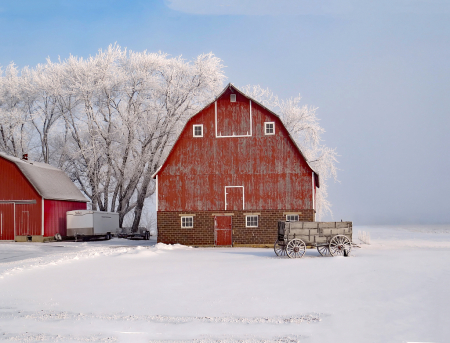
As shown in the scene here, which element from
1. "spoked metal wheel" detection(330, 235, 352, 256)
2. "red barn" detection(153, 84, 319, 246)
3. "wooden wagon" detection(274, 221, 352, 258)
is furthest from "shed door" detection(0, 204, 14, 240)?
"spoked metal wheel" detection(330, 235, 352, 256)

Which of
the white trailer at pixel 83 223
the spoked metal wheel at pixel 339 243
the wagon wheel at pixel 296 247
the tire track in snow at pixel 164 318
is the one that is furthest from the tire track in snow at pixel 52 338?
the white trailer at pixel 83 223

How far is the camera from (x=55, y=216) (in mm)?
38781

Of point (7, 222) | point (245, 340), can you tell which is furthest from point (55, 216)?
point (245, 340)

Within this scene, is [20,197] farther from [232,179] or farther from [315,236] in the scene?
[315,236]

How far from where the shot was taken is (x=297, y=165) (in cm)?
3084

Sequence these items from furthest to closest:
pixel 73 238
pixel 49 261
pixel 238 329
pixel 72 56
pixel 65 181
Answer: pixel 72 56 < pixel 65 181 < pixel 73 238 < pixel 49 261 < pixel 238 329

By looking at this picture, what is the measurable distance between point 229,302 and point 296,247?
11.1 metres

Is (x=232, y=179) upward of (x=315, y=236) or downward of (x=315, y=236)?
upward

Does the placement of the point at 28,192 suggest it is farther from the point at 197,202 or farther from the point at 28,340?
the point at 28,340

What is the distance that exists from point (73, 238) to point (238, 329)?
33.4 metres

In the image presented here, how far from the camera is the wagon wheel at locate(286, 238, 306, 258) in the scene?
73.4 ft

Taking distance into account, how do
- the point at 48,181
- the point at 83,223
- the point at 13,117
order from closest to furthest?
the point at 83,223 → the point at 48,181 → the point at 13,117

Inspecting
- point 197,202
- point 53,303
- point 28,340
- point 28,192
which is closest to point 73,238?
point 28,192

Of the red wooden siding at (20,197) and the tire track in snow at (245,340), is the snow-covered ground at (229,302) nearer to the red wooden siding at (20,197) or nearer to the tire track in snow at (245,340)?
the tire track in snow at (245,340)
